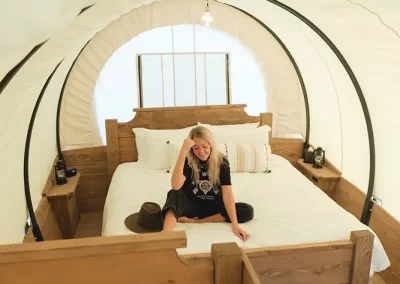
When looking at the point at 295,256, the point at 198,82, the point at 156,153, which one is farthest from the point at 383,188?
the point at 198,82

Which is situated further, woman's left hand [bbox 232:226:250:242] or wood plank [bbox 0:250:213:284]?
woman's left hand [bbox 232:226:250:242]

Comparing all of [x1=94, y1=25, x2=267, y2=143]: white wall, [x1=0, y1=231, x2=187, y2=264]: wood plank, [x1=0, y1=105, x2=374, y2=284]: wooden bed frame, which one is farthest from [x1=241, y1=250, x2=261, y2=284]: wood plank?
[x1=94, y1=25, x2=267, y2=143]: white wall

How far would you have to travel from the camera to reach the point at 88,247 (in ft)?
4.14

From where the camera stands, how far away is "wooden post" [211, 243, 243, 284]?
1.33 metres

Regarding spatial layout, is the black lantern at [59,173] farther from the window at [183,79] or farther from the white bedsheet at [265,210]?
the window at [183,79]

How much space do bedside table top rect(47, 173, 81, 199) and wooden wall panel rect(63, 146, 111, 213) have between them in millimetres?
234

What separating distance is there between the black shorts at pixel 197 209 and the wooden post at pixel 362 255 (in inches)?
25.6

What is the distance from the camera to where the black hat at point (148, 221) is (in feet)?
7.82

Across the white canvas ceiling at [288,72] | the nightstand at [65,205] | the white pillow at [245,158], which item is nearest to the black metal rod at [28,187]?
the white canvas ceiling at [288,72]

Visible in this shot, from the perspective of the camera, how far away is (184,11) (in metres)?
3.73

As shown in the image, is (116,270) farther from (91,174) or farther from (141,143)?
(91,174)

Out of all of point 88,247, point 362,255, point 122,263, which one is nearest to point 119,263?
point 122,263

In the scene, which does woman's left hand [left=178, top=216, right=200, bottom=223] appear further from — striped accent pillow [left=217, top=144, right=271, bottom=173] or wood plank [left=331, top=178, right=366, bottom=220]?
wood plank [left=331, top=178, right=366, bottom=220]

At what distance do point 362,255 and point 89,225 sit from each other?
257 centimetres
